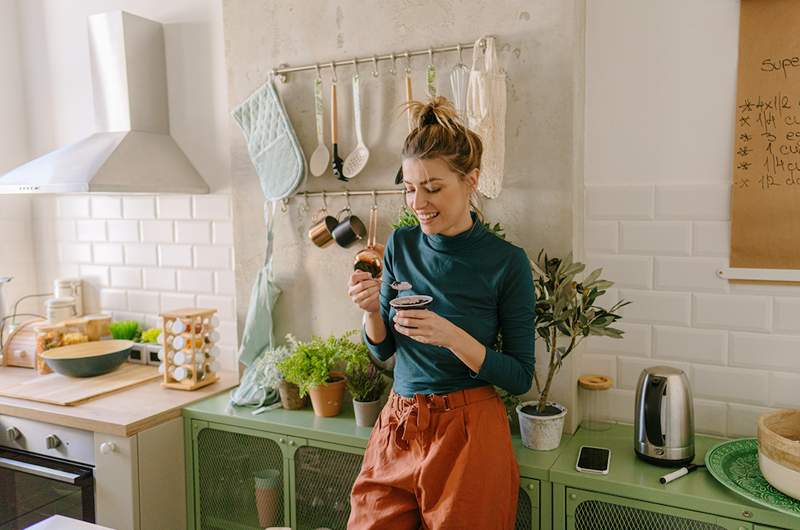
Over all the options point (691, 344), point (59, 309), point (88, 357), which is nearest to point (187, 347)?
point (88, 357)

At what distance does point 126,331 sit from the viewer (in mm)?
3072

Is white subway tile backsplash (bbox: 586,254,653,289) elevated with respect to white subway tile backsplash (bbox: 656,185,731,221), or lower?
lower

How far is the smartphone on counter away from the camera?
1.80m

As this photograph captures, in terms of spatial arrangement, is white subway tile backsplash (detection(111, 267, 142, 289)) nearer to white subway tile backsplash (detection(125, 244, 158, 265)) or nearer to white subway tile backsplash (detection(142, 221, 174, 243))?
white subway tile backsplash (detection(125, 244, 158, 265))

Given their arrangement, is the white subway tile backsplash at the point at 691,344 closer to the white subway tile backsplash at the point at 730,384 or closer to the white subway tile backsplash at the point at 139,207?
the white subway tile backsplash at the point at 730,384

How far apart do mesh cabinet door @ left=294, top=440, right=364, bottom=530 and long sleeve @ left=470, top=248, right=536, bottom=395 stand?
69 cm

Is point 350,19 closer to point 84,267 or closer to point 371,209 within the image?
point 371,209

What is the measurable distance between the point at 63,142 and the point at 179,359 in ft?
4.70

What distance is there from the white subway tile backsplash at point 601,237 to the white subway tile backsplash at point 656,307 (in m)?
0.14

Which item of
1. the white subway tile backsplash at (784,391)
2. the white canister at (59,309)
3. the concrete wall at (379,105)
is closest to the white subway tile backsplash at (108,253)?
the white canister at (59,309)

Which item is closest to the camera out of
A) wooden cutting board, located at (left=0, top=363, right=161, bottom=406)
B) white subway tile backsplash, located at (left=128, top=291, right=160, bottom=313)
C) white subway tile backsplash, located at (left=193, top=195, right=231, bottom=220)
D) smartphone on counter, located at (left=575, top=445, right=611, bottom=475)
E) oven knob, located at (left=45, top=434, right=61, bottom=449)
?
smartphone on counter, located at (left=575, top=445, right=611, bottom=475)

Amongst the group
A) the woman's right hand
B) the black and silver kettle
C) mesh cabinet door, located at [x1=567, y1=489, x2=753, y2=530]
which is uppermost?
the woman's right hand

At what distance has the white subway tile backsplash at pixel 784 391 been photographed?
6.38 ft

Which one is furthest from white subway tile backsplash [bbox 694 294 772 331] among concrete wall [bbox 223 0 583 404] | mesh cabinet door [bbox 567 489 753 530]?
mesh cabinet door [bbox 567 489 753 530]
